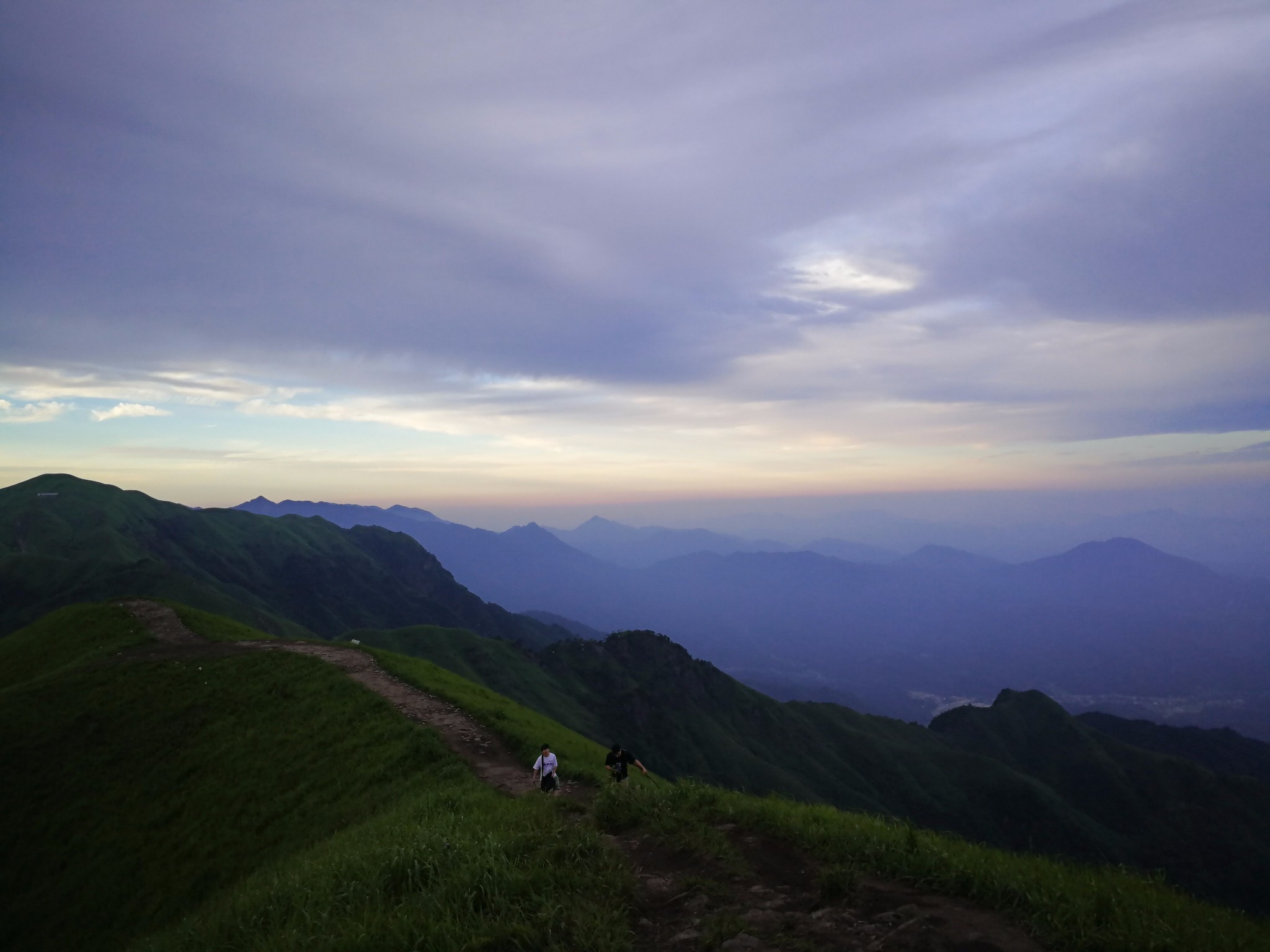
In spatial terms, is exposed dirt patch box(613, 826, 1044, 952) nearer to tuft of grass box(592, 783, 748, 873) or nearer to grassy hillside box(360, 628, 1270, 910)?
tuft of grass box(592, 783, 748, 873)

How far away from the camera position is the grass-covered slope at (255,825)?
891cm

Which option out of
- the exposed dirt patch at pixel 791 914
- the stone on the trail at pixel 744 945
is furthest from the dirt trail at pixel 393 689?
the stone on the trail at pixel 744 945

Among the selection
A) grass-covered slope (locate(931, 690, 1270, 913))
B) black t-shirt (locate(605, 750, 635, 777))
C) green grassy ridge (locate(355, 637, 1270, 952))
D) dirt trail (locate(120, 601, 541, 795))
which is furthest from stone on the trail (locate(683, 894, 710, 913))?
grass-covered slope (locate(931, 690, 1270, 913))

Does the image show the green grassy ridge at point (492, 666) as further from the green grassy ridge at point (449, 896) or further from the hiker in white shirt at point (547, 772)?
the green grassy ridge at point (449, 896)

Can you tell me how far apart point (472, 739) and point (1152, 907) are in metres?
21.2

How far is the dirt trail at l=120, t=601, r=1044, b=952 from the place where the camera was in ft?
25.3

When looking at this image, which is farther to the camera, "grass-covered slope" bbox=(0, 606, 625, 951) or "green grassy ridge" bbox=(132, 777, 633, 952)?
"grass-covered slope" bbox=(0, 606, 625, 951)

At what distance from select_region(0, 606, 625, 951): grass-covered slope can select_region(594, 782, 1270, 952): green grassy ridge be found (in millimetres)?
2217

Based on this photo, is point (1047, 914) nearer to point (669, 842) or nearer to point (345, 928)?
point (669, 842)

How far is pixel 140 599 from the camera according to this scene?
5094 cm

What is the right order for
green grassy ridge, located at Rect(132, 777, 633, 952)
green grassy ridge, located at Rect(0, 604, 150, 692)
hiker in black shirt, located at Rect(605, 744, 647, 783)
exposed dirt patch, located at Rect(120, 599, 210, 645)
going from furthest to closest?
exposed dirt patch, located at Rect(120, 599, 210, 645) < green grassy ridge, located at Rect(0, 604, 150, 692) < hiker in black shirt, located at Rect(605, 744, 647, 783) < green grassy ridge, located at Rect(132, 777, 633, 952)

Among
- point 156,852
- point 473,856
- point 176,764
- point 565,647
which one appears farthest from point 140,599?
point 565,647

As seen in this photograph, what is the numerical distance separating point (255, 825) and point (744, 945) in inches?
837

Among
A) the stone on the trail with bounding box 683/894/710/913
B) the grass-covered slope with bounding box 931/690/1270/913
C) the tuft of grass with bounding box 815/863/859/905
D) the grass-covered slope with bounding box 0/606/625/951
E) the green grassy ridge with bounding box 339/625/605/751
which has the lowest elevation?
the grass-covered slope with bounding box 931/690/1270/913
